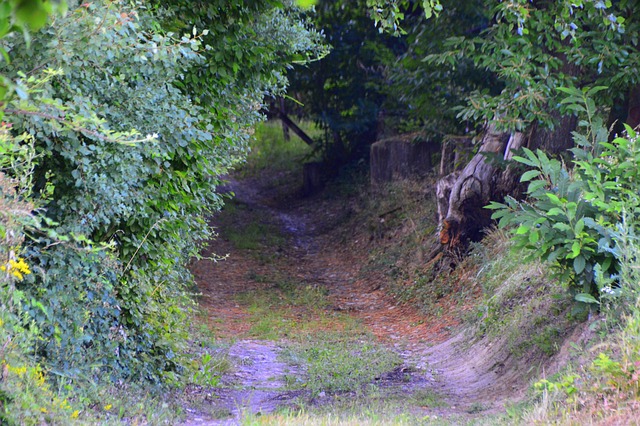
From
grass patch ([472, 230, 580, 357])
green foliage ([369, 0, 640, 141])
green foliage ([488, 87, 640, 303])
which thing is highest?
green foliage ([369, 0, 640, 141])

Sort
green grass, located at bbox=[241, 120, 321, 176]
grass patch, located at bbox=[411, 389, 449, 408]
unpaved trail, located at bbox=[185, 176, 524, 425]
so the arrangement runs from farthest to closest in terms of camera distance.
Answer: green grass, located at bbox=[241, 120, 321, 176]
unpaved trail, located at bbox=[185, 176, 524, 425]
grass patch, located at bbox=[411, 389, 449, 408]

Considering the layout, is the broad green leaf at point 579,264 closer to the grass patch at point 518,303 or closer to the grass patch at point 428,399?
the grass patch at point 518,303

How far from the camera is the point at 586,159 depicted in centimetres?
652

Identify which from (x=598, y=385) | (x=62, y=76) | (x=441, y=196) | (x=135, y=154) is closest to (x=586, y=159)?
(x=598, y=385)

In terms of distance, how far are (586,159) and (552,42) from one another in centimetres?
273

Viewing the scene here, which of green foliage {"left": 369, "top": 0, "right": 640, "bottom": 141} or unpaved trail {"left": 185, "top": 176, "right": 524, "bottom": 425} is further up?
green foliage {"left": 369, "top": 0, "right": 640, "bottom": 141}

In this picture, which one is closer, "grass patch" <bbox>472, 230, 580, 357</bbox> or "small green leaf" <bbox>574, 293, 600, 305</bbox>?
"small green leaf" <bbox>574, 293, 600, 305</bbox>

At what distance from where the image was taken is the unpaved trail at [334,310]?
713 centimetres

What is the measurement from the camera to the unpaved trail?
7.13m

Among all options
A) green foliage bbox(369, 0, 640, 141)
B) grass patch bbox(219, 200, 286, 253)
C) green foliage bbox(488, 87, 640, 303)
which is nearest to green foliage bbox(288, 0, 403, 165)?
grass patch bbox(219, 200, 286, 253)

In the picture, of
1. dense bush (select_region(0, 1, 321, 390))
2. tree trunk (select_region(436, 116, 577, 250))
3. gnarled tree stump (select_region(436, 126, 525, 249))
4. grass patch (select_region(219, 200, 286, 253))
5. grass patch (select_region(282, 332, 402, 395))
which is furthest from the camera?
grass patch (select_region(219, 200, 286, 253))

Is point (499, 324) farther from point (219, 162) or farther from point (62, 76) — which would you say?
point (62, 76)

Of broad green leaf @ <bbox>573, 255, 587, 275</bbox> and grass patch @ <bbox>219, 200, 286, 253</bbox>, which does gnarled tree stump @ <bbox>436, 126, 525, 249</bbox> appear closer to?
grass patch @ <bbox>219, 200, 286, 253</bbox>

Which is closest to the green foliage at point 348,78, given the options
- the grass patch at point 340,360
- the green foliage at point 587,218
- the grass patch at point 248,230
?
the grass patch at point 248,230
